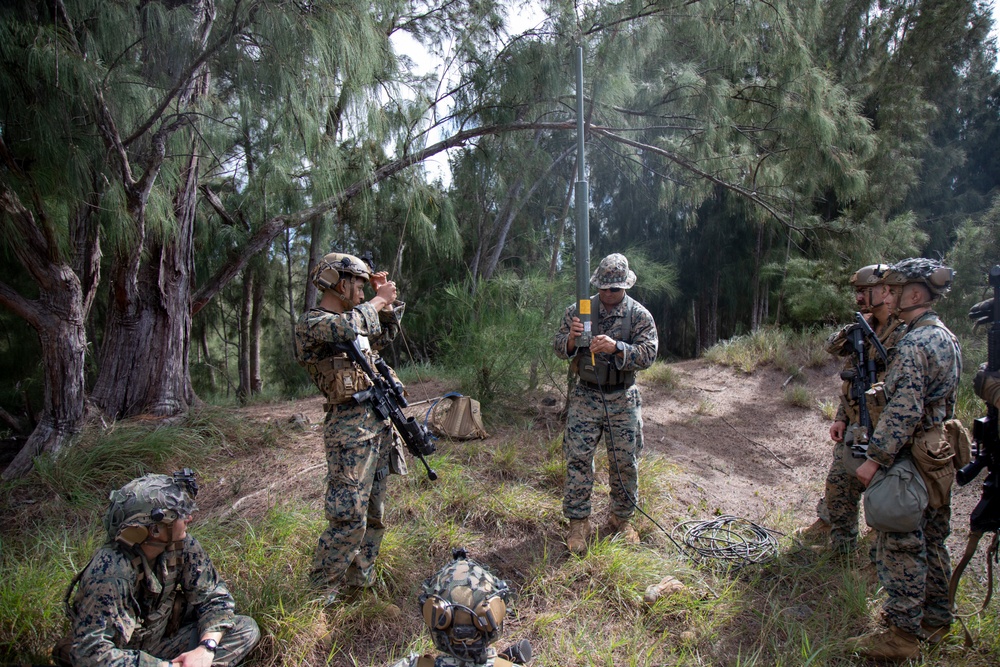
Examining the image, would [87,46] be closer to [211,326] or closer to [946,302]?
[211,326]

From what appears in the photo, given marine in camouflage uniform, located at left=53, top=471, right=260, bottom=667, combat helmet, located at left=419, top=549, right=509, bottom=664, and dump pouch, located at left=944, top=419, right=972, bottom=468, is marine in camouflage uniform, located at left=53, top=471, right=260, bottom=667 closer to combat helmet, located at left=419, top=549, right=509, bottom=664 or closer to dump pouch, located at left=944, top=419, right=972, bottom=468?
combat helmet, located at left=419, top=549, right=509, bottom=664

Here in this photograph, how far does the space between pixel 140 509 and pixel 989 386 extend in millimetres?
3440

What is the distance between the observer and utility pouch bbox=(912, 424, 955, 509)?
247cm

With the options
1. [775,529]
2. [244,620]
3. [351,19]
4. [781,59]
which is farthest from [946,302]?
[244,620]

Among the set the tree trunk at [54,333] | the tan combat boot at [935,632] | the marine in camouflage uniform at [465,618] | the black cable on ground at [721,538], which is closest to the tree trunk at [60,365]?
the tree trunk at [54,333]

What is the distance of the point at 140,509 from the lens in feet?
A: 6.91

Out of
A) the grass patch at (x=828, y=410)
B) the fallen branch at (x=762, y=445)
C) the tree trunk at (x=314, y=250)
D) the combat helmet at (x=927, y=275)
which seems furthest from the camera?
the tree trunk at (x=314, y=250)

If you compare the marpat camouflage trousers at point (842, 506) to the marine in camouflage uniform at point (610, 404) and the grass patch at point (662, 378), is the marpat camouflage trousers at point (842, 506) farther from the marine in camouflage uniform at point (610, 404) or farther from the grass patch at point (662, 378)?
the grass patch at point (662, 378)

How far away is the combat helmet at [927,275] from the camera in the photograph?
2547 millimetres

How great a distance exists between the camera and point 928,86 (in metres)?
10.5

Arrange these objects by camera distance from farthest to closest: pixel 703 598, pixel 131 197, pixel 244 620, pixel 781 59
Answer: pixel 781 59
pixel 131 197
pixel 703 598
pixel 244 620

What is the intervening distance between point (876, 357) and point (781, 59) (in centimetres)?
343

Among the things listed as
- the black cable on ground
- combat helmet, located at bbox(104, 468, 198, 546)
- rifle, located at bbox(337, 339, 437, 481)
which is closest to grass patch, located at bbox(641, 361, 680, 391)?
the black cable on ground

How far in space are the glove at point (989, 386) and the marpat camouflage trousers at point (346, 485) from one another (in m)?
2.70
